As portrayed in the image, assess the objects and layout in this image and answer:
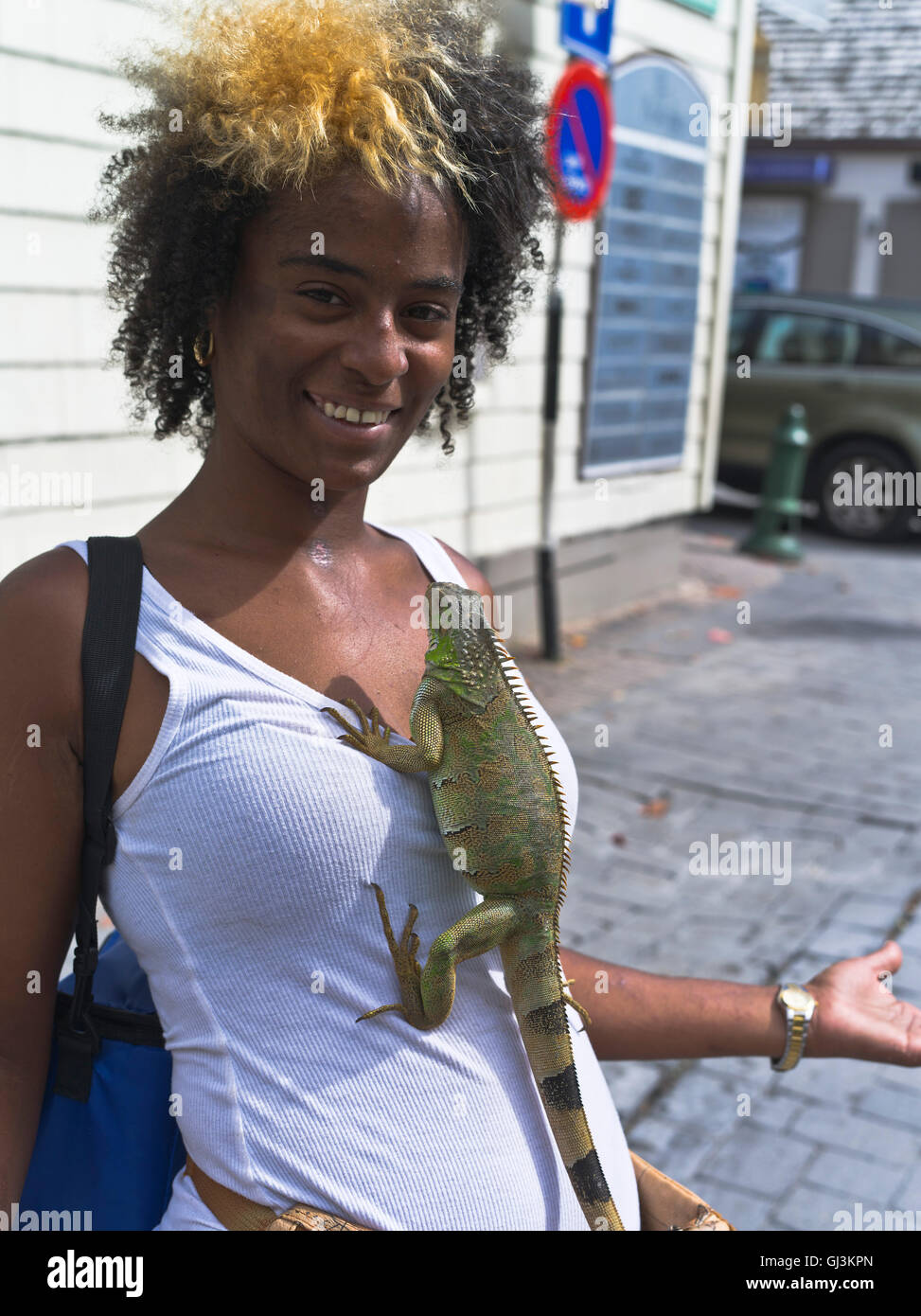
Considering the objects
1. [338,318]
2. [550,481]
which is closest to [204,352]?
[338,318]

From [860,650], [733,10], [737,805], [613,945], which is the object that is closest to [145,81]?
[613,945]

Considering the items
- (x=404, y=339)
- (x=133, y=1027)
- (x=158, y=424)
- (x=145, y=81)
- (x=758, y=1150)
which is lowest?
(x=758, y=1150)

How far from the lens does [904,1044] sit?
1.96 meters

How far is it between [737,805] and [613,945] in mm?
1581

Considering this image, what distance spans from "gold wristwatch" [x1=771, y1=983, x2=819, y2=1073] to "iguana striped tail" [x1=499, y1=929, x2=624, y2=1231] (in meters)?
0.46

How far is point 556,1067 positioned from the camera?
1.62 m

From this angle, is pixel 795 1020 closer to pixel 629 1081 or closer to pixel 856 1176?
pixel 856 1176

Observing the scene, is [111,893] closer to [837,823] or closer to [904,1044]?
[904,1044]

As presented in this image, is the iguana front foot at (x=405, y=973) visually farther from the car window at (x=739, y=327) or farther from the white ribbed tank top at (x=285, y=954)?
the car window at (x=739, y=327)

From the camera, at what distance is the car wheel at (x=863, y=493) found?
42.4 feet

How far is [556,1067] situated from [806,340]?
12890mm

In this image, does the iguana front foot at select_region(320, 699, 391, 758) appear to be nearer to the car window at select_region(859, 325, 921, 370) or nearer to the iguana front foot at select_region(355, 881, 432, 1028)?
the iguana front foot at select_region(355, 881, 432, 1028)
